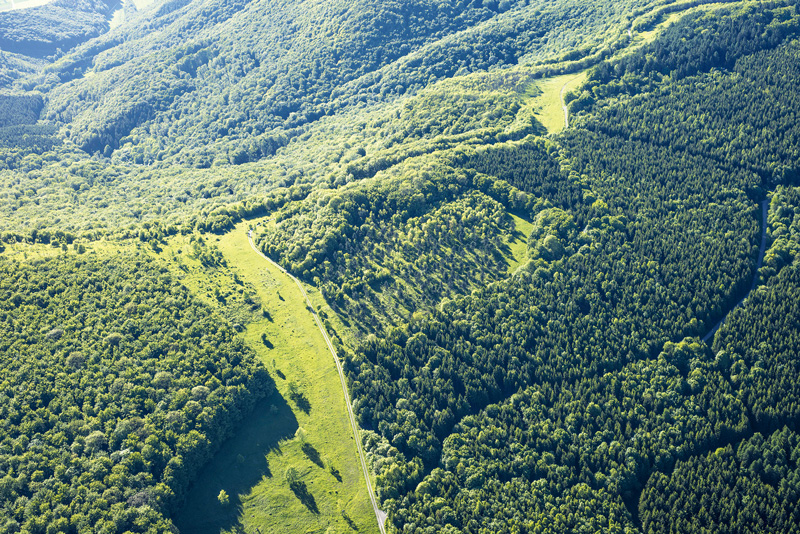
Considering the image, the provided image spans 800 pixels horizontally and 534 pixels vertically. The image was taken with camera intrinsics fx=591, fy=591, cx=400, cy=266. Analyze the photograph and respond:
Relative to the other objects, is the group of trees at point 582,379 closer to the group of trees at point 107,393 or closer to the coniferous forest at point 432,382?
the coniferous forest at point 432,382

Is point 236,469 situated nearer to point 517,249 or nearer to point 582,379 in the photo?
point 582,379

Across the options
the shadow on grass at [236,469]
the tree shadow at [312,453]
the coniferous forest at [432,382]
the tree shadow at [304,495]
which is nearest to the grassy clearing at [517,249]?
the coniferous forest at [432,382]

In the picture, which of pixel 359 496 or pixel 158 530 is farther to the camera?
pixel 359 496

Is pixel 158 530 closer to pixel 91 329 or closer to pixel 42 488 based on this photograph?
pixel 42 488

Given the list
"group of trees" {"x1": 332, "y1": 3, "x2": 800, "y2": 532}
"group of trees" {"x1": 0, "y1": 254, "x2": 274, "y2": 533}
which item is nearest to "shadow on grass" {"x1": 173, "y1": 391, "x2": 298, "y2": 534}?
"group of trees" {"x1": 0, "y1": 254, "x2": 274, "y2": 533}

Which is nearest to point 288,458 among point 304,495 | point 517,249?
point 304,495

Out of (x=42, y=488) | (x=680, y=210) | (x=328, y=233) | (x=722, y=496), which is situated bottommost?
(x=722, y=496)

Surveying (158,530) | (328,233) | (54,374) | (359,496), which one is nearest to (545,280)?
(328,233)
